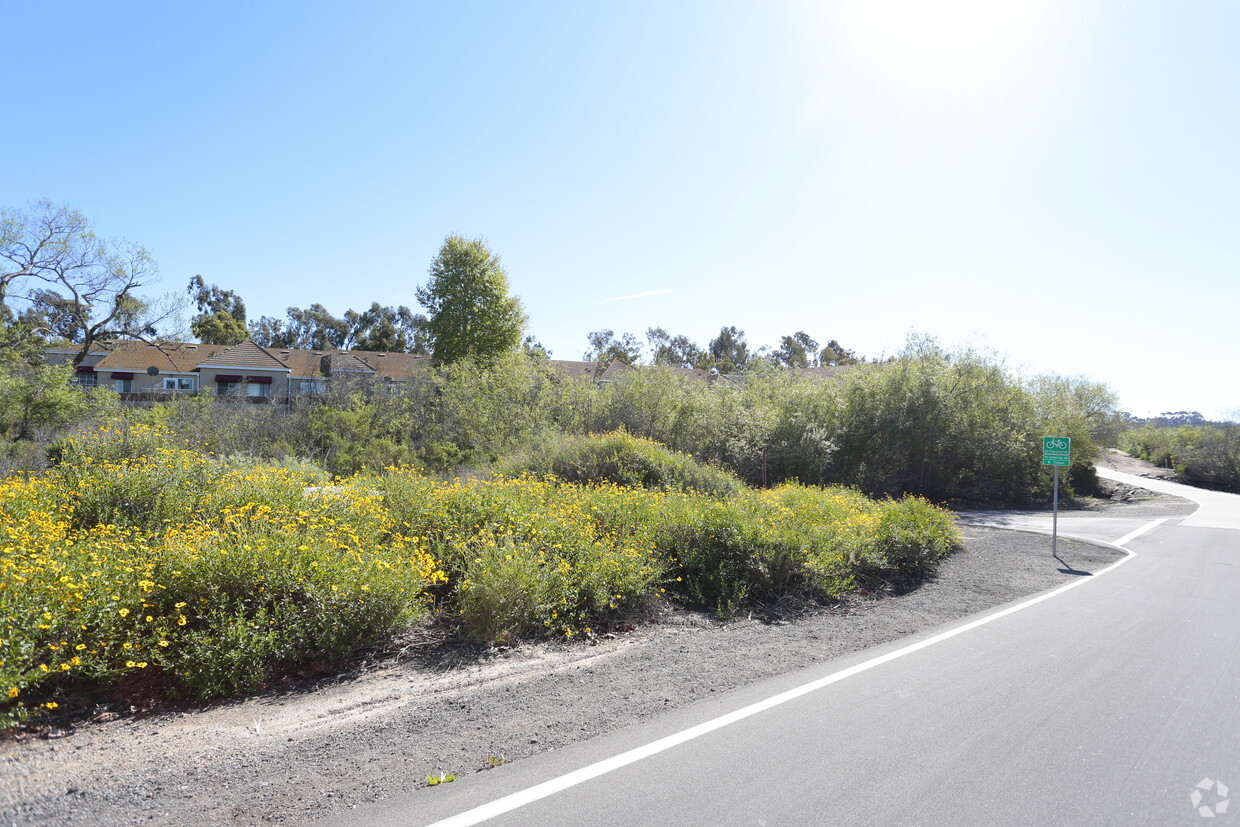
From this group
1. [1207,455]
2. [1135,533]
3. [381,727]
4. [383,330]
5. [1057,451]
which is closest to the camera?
[381,727]

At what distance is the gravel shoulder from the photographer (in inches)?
136

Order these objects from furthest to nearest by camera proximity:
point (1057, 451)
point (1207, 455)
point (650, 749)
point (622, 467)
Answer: point (1207, 455)
point (622, 467)
point (1057, 451)
point (650, 749)

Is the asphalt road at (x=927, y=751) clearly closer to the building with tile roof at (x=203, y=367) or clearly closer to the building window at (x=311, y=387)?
the building window at (x=311, y=387)

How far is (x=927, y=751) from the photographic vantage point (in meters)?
4.12

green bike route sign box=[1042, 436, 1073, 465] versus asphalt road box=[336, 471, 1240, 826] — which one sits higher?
green bike route sign box=[1042, 436, 1073, 465]

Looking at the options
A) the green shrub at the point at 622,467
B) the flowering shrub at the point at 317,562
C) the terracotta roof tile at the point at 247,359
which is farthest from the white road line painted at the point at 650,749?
the terracotta roof tile at the point at 247,359

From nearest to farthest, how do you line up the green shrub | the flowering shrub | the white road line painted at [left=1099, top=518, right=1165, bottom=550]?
the flowering shrub → the green shrub → the white road line painted at [left=1099, top=518, right=1165, bottom=550]

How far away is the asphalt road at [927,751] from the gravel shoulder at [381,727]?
0.99ft

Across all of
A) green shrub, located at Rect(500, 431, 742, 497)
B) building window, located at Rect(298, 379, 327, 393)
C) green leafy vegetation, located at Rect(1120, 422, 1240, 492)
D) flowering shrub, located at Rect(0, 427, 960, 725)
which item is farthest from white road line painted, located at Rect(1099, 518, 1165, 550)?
green leafy vegetation, located at Rect(1120, 422, 1240, 492)

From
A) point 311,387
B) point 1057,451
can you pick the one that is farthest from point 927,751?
point 311,387

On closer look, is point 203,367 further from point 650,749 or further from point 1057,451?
point 650,749

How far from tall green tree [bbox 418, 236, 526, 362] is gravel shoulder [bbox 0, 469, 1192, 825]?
33909mm

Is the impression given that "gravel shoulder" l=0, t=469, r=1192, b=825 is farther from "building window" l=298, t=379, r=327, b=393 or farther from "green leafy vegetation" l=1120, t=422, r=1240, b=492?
"green leafy vegetation" l=1120, t=422, r=1240, b=492

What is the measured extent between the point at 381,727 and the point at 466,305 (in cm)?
3688
